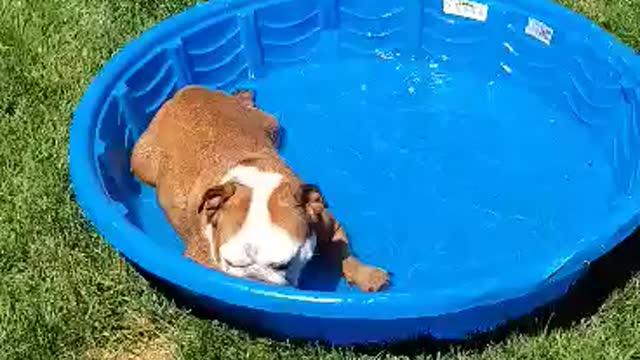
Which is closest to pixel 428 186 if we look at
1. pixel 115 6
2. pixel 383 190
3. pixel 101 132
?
pixel 383 190

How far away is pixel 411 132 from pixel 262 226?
206cm

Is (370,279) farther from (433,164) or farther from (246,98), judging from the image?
(246,98)

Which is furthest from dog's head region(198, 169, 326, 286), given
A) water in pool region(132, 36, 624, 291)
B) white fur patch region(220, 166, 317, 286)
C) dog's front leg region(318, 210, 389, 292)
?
water in pool region(132, 36, 624, 291)

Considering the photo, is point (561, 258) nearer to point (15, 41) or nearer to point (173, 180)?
point (173, 180)

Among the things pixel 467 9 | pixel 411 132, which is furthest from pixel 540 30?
pixel 411 132

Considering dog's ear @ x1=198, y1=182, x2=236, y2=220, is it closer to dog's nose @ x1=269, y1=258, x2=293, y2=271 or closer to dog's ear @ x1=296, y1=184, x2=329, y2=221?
dog's ear @ x1=296, y1=184, x2=329, y2=221

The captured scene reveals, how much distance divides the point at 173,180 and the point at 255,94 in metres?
1.16

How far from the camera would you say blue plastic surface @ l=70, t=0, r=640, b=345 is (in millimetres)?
4539

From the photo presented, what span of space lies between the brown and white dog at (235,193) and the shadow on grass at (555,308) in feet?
0.85

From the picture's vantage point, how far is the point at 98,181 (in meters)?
4.73

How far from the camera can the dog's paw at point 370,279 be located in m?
4.83

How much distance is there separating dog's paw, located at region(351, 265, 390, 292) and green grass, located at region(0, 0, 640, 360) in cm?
38

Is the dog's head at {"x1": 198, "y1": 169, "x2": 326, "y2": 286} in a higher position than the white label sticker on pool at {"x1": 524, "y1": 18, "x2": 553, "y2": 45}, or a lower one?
higher

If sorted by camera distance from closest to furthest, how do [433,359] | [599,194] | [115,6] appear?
1. [433,359]
2. [599,194]
3. [115,6]
